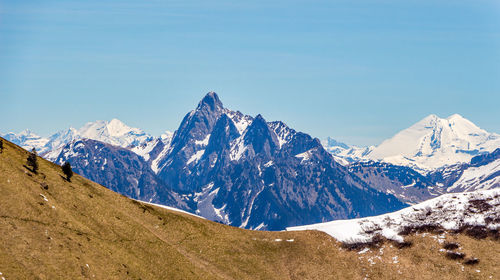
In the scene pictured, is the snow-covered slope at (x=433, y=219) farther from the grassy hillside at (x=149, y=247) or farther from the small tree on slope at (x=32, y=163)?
the small tree on slope at (x=32, y=163)

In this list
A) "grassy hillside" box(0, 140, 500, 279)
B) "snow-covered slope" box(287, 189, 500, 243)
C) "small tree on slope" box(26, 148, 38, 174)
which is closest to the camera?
"grassy hillside" box(0, 140, 500, 279)

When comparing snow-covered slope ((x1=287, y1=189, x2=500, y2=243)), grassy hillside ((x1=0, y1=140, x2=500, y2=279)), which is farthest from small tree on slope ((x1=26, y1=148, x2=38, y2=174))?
snow-covered slope ((x1=287, y1=189, x2=500, y2=243))

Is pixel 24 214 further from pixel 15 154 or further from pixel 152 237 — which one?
pixel 15 154

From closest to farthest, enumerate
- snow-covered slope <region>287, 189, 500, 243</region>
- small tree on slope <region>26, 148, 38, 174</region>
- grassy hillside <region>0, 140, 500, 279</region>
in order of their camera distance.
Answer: grassy hillside <region>0, 140, 500, 279</region> < small tree on slope <region>26, 148, 38, 174</region> < snow-covered slope <region>287, 189, 500, 243</region>

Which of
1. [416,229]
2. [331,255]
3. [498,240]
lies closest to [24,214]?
[331,255]

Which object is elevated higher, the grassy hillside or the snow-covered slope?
the snow-covered slope

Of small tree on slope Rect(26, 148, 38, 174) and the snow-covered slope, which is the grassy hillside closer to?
small tree on slope Rect(26, 148, 38, 174)

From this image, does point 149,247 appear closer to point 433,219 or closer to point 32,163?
point 32,163

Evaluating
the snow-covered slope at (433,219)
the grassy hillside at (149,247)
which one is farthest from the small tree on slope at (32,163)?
the snow-covered slope at (433,219)

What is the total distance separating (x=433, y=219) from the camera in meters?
94.6

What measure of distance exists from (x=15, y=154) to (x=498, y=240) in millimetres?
89152

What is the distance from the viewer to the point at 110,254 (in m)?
66.9

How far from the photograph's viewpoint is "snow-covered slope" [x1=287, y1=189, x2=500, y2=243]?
296ft

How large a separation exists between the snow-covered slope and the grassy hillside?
4565mm
